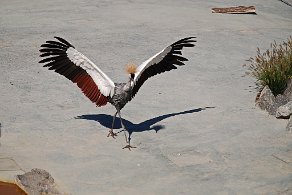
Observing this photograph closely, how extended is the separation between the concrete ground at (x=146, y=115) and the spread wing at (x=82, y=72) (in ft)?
2.68

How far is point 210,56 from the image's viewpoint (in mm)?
15656

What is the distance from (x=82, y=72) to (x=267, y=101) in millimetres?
4008

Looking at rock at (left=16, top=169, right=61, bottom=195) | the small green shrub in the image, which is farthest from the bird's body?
the small green shrub

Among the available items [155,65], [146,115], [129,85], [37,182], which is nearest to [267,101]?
[146,115]

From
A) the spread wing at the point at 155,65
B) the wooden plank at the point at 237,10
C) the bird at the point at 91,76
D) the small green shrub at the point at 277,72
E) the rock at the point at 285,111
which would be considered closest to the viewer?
the bird at the point at 91,76

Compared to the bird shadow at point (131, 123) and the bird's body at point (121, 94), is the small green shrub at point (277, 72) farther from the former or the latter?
the bird's body at point (121, 94)

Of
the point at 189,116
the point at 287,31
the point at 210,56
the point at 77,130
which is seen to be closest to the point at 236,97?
the point at 189,116

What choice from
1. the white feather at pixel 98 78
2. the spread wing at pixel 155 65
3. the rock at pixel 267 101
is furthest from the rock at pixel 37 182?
the rock at pixel 267 101

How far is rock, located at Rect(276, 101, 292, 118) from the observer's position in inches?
469

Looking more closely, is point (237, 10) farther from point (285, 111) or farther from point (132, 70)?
point (132, 70)

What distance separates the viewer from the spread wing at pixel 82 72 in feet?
33.9

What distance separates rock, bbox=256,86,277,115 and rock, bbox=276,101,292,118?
0.22 metres

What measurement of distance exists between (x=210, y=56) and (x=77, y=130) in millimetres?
5702

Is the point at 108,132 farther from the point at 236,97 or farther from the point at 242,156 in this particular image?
the point at 236,97
